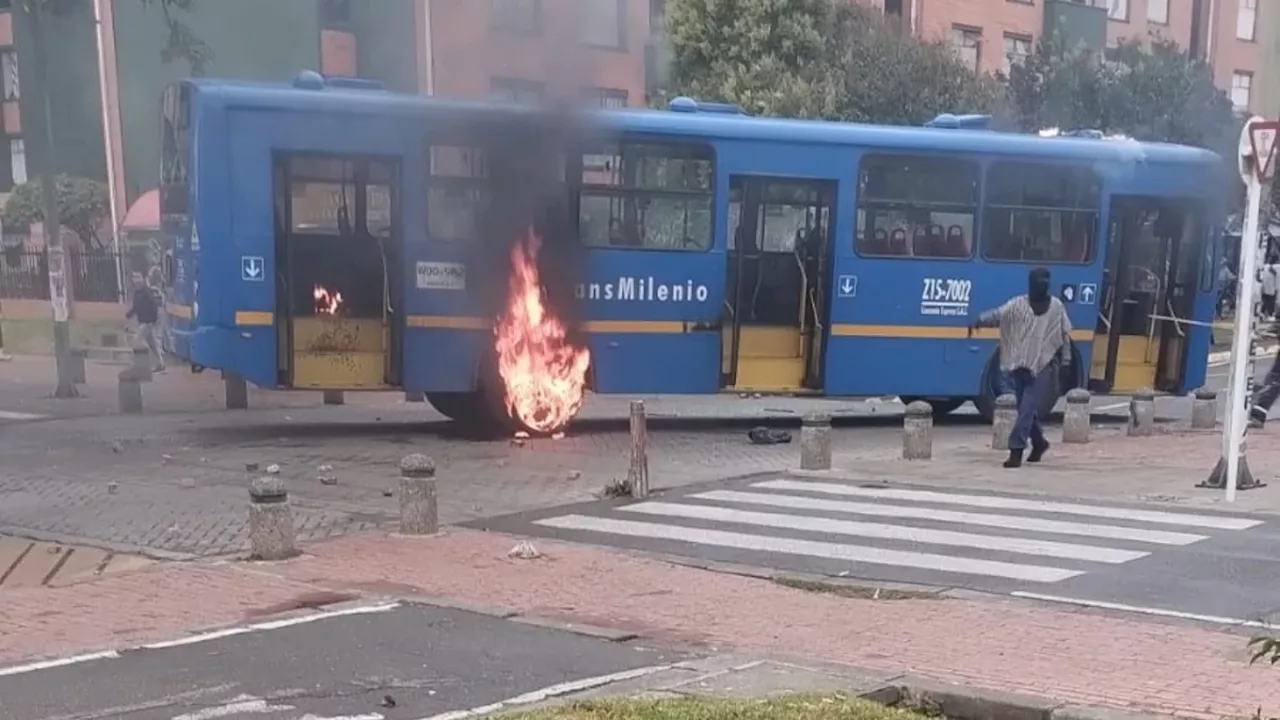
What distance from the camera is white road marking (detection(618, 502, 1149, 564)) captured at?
855 cm

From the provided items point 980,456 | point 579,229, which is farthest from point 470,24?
point 980,456

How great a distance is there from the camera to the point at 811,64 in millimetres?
25766

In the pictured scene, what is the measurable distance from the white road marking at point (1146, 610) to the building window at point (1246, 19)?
377 inches

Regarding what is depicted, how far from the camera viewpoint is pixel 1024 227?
15.7 meters

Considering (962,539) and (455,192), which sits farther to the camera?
(455,192)

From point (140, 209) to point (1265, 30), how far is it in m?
21.5

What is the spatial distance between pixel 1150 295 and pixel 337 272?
9.75 metres

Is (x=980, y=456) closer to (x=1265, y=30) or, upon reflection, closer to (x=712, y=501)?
(x=712, y=501)

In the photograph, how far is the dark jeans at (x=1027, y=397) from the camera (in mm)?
11898

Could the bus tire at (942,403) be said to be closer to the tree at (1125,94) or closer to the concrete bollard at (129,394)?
the concrete bollard at (129,394)

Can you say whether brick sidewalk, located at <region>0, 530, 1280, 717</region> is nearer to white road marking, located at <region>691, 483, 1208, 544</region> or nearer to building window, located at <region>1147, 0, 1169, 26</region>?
white road marking, located at <region>691, 483, 1208, 544</region>

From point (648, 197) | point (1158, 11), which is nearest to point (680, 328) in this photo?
point (648, 197)

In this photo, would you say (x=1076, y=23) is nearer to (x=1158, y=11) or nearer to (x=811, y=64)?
(x=1158, y=11)

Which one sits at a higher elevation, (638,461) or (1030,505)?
(638,461)
